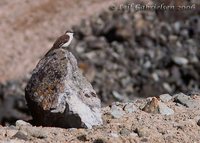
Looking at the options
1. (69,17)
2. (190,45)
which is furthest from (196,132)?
(69,17)

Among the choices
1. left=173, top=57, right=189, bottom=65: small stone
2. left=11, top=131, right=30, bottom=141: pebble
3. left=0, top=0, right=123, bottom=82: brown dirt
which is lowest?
left=173, top=57, right=189, bottom=65: small stone

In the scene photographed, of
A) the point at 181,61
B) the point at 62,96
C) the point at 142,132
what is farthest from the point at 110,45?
the point at 142,132

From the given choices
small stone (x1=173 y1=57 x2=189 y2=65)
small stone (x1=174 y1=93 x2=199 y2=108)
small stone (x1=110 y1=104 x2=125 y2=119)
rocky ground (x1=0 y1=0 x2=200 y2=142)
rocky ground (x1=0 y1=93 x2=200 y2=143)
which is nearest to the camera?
rocky ground (x1=0 y1=93 x2=200 y2=143)

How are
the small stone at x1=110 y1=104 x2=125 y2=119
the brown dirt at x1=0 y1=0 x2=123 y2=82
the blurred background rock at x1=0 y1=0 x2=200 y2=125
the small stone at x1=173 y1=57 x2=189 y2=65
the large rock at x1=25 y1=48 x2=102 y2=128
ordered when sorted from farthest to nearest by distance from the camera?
the brown dirt at x1=0 y1=0 x2=123 y2=82, the small stone at x1=173 y1=57 x2=189 y2=65, the blurred background rock at x1=0 y1=0 x2=200 y2=125, the small stone at x1=110 y1=104 x2=125 y2=119, the large rock at x1=25 y1=48 x2=102 y2=128

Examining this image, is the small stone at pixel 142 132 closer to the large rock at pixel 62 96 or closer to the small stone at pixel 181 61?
the large rock at pixel 62 96

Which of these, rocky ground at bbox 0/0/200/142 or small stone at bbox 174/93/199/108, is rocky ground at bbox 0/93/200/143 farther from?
rocky ground at bbox 0/0/200/142

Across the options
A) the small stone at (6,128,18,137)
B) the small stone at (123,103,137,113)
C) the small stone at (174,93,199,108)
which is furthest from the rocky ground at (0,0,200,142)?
the small stone at (6,128,18,137)

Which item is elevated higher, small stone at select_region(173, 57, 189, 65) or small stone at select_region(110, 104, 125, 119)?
small stone at select_region(110, 104, 125, 119)

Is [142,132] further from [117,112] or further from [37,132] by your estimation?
[37,132]

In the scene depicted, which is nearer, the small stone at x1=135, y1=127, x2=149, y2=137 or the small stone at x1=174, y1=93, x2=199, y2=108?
the small stone at x1=135, y1=127, x2=149, y2=137

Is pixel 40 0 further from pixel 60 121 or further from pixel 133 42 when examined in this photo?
pixel 60 121
